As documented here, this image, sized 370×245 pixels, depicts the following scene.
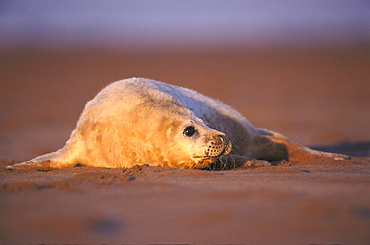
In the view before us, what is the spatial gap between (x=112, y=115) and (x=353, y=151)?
174 inches

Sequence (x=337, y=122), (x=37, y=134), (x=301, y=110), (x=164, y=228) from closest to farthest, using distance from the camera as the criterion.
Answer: (x=164, y=228), (x=37, y=134), (x=337, y=122), (x=301, y=110)

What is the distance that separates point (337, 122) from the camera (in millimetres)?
11828

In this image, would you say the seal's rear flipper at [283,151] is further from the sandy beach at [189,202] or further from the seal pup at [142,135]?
the seal pup at [142,135]

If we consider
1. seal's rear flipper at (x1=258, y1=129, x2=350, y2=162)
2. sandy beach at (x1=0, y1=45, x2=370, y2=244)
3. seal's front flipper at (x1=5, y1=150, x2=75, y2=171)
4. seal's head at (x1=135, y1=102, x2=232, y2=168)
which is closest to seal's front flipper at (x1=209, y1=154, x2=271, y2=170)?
sandy beach at (x1=0, y1=45, x2=370, y2=244)

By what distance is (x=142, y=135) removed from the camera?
4.46 metres

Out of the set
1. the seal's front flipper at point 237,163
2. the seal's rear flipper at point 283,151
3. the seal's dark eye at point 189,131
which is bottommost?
the seal's front flipper at point 237,163

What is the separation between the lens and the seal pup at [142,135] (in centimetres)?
426

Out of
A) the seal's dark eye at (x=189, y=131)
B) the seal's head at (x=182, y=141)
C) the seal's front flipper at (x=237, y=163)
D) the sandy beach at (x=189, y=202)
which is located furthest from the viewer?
the seal's front flipper at (x=237, y=163)

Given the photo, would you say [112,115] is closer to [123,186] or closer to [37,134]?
[123,186]

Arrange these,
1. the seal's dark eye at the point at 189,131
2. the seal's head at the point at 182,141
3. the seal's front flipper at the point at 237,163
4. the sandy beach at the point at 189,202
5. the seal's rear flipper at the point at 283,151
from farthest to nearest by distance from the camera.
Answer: the seal's rear flipper at the point at 283,151
the seal's front flipper at the point at 237,163
the seal's dark eye at the point at 189,131
the seal's head at the point at 182,141
the sandy beach at the point at 189,202

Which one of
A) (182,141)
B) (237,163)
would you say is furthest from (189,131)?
(237,163)

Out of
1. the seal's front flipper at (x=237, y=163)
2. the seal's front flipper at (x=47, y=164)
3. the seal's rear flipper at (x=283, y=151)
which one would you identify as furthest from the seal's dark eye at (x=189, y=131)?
the seal's rear flipper at (x=283, y=151)

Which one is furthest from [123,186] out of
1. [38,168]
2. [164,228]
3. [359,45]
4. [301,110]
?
[359,45]

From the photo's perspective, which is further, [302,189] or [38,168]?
[38,168]
